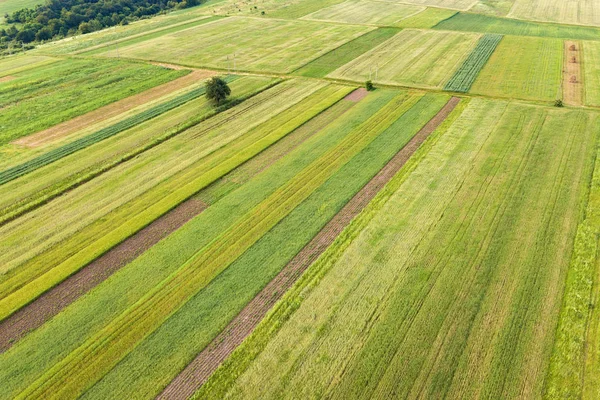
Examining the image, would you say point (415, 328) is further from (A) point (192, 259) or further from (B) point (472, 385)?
(A) point (192, 259)

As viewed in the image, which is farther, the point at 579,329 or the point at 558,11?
the point at 558,11

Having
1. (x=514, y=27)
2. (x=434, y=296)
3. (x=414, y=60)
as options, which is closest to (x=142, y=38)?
(x=414, y=60)

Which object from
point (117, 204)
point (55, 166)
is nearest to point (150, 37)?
point (55, 166)

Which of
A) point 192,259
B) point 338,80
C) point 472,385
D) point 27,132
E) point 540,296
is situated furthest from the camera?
point 338,80

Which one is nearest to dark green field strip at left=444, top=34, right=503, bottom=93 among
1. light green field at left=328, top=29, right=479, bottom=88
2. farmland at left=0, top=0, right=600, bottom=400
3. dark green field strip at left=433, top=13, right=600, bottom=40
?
farmland at left=0, top=0, right=600, bottom=400

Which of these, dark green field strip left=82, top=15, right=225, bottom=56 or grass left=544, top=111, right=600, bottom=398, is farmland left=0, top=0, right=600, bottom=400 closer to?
grass left=544, top=111, right=600, bottom=398

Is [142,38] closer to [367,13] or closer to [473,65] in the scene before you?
[367,13]

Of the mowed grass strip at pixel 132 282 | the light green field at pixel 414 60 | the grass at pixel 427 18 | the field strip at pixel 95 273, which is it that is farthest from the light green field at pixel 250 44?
the field strip at pixel 95 273
